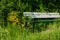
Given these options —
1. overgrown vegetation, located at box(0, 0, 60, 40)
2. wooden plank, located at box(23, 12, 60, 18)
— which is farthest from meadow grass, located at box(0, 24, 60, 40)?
wooden plank, located at box(23, 12, 60, 18)

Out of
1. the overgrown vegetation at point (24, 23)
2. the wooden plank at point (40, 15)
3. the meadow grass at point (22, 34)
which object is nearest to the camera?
the meadow grass at point (22, 34)

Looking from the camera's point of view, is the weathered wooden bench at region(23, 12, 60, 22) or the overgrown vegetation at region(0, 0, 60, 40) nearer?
the overgrown vegetation at region(0, 0, 60, 40)

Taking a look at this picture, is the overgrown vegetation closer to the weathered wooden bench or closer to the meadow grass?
the meadow grass

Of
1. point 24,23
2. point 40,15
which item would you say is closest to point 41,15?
point 40,15

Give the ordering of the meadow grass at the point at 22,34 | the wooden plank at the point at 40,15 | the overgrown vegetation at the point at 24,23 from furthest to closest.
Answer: the wooden plank at the point at 40,15
the overgrown vegetation at the point at 24,23
the meadow grass at the point at 22,34

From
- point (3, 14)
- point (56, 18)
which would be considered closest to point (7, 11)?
point (3, 14)

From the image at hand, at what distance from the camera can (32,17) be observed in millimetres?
6566

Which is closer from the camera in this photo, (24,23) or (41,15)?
(24,23)

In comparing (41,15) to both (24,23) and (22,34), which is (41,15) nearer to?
(24,23)

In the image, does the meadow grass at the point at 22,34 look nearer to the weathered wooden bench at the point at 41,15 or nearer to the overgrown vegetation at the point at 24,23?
the overgrown vegetation at the point at 24,23

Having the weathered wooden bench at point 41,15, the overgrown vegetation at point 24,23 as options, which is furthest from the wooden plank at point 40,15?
the overgrown vegetation at point 24,23

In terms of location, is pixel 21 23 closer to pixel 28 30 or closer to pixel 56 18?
pixel 28 30

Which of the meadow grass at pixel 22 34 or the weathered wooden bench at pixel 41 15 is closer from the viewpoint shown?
the meadow grass at pixel 22 34

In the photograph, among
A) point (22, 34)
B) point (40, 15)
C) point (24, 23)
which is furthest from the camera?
point (40, 15)
